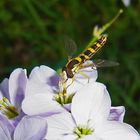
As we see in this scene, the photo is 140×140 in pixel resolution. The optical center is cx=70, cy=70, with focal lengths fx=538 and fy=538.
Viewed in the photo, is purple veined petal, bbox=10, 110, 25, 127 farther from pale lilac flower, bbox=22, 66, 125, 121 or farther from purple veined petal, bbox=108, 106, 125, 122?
purple veined petal, bbox=108, 106, 125, 122

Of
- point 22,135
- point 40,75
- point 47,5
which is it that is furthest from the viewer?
point 47,5

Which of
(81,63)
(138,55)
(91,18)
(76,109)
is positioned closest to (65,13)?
(91,18)

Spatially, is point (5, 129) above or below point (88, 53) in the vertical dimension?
below

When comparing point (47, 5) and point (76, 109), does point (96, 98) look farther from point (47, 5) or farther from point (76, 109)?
point (47, 5)

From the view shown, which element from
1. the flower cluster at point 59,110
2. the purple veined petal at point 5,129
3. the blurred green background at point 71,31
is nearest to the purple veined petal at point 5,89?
the flower cluster at point 59,110

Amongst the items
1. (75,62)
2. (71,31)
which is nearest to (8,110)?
(75,62)

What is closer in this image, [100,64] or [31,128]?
[31,128]

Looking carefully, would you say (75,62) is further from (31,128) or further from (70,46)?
(31,128)
